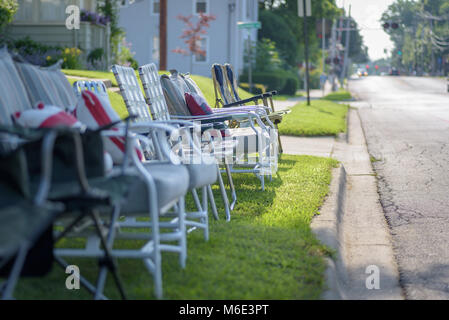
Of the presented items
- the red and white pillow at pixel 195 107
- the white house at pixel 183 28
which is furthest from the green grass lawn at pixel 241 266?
the white house at pixel 183 28

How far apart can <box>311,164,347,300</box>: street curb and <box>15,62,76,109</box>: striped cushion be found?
79.7 inches

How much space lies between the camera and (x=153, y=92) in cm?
637

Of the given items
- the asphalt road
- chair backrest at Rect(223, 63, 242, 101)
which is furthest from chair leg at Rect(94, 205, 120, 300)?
chair backrest at Rect(223, 63, 242, 101)

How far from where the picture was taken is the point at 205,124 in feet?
22.3

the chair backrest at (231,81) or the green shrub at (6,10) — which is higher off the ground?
the green shrub at (6,10)

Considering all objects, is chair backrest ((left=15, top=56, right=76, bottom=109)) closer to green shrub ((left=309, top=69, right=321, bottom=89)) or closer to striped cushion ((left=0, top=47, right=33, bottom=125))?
striped cushion ((left=0, top=47, right=33, bottom=125))

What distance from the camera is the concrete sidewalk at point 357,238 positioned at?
4430 millimetres

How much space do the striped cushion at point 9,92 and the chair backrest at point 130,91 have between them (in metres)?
1.27

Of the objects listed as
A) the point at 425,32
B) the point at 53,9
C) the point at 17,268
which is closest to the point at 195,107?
the point at 17,268

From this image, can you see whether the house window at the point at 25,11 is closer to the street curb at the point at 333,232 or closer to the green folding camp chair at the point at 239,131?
the green folding camp chair at the point at 239,131

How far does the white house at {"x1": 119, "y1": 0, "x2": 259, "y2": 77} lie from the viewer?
1405 inches

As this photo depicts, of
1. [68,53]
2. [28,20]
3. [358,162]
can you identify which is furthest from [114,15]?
[358,162]

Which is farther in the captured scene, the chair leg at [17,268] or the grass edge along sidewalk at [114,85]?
the grass edge along sidewalk at [114,85]
